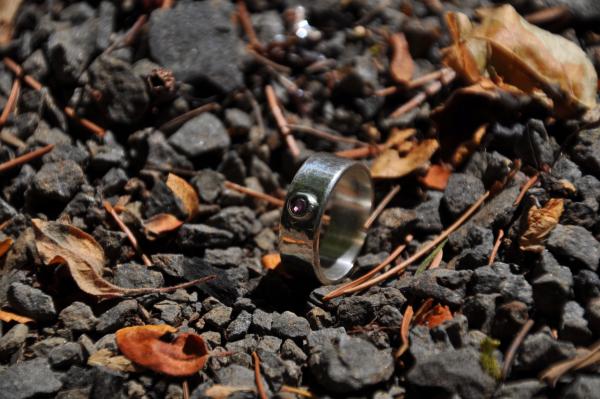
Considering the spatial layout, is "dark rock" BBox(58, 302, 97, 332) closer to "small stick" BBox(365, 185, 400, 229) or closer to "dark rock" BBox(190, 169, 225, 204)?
"dark rock" BBox(190, 169, 225, 204)

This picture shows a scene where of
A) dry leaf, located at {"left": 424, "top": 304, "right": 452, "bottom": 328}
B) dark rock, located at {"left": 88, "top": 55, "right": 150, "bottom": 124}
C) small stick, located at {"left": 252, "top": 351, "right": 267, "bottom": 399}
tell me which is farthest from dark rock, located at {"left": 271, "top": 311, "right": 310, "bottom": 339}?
dark rock, located at {"left": 88, "top": 55, "right": 150, "bottom": 124}

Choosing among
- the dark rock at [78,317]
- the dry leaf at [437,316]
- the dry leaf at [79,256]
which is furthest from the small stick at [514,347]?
the dark rock at [78,317]

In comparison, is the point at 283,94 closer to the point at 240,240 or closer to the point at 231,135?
the point at 231,135

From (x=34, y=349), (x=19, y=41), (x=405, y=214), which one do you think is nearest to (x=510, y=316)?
(x=405, y=214)

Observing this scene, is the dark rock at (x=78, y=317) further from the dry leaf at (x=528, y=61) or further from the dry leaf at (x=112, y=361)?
the dry leaf at (x=528, y=61)

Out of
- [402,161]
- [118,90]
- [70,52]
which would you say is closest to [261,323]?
[402,161]

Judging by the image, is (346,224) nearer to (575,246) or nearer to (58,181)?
(575,246)
